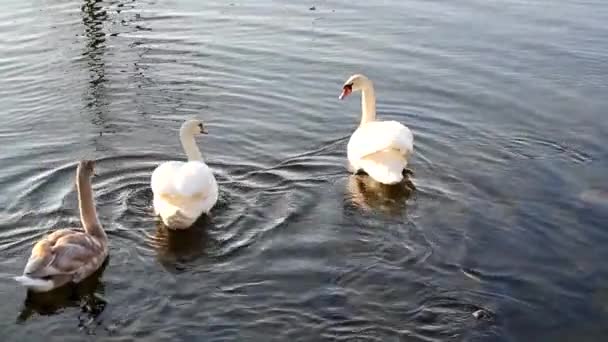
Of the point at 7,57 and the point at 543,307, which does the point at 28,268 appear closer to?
the point at 543,307

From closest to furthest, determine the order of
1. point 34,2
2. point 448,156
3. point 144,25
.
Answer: point 448,156, point 144,25, point 34,2

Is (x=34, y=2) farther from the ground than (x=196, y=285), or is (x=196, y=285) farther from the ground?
(x=34, y=2)

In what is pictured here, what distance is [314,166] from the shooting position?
43.2ft

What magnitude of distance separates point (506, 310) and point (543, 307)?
44 cm

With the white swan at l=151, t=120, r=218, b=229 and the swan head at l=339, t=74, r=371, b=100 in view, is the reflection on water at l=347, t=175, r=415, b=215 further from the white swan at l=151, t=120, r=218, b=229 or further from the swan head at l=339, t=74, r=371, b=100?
the white swan at l=151, t=120, r=218, b=229

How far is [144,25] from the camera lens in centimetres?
2022

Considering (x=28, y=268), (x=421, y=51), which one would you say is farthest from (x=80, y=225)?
(x=421, y=51)

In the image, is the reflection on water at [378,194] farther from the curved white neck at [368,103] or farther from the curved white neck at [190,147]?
the curved white neck at [190,147]

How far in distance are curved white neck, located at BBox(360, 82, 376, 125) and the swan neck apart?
16.8ft

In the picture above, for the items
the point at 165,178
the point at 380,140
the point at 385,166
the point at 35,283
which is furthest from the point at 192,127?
the point at 35,283

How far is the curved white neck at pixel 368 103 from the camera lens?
14.1 m

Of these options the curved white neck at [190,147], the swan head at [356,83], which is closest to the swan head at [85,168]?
the curved white neck at [190,147]

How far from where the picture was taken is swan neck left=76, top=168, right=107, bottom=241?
1039cm

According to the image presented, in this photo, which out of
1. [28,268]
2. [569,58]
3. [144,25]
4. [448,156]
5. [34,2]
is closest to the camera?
[28,268]
